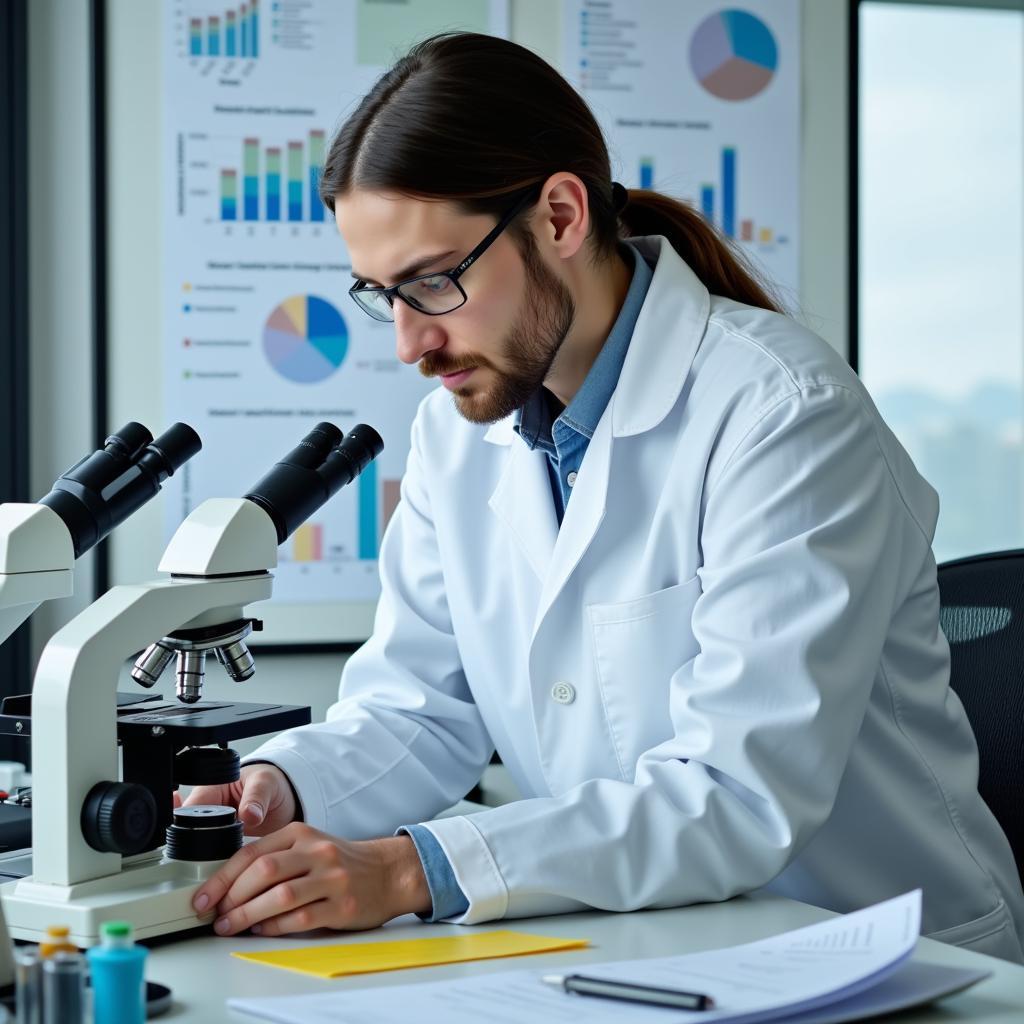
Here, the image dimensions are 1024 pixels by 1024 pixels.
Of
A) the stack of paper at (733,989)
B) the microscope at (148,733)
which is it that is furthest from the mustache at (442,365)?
the stack of paper at (733,989)

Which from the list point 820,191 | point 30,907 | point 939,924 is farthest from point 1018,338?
point 30,907

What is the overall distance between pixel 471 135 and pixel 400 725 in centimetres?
62

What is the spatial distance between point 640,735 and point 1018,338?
187 centimetres

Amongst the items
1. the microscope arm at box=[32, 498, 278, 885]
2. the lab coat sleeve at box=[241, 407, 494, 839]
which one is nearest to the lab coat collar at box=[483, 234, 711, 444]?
the lab coat sleeve at box=[241, 407, 494, 839]

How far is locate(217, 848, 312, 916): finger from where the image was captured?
3.36 ft

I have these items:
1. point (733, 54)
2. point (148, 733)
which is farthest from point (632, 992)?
point (733, 54)

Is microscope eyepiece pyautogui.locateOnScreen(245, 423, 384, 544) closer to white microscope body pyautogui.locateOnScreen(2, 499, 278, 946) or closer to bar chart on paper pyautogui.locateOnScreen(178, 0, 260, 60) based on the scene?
white microscope body pyautogui.locateOnScreen(2, 499, 278, 946)

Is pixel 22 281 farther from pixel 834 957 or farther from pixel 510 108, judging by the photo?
pixel 834 957

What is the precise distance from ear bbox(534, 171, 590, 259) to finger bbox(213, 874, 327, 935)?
695 millimetres

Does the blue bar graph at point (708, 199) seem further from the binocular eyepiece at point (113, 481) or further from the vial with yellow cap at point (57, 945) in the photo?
the vial with yellow cap at point (57, 945)

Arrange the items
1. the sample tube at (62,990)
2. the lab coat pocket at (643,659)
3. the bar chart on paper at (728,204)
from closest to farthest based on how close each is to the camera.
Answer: the sample tube at (62,990) → the lab coat pocket at (643,659) → the bar chart on paper at (728,204)

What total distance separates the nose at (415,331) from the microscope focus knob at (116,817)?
1.75 feet

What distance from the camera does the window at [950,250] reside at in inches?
106

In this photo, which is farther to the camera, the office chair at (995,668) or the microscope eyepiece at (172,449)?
the office chair at (995,668)
